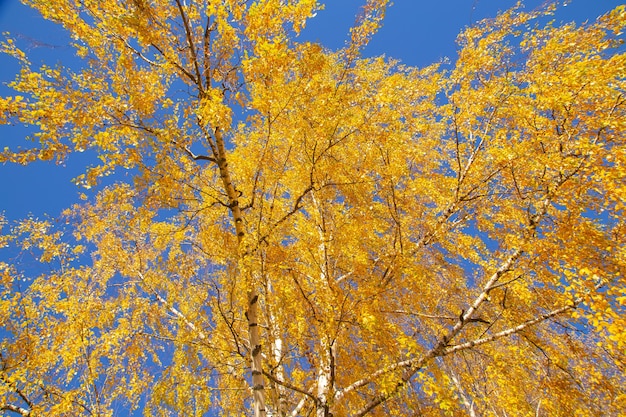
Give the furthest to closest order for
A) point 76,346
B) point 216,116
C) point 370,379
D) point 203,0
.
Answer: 1. point 76,346
2. point 203,0
3. point 370,379
4. point 216,116

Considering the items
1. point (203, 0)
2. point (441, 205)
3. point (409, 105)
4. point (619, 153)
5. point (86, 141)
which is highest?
point (203, 0)

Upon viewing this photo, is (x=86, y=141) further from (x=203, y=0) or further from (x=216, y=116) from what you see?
(x=203, y=0)

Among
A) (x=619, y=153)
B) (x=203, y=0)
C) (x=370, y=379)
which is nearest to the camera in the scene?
(x=619, y=153)

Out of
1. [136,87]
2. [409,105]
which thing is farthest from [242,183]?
[409,105]

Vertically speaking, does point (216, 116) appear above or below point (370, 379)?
above

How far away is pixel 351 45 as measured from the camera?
5.36m

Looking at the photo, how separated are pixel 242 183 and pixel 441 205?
145 inches

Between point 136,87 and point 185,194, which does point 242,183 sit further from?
point 136,87

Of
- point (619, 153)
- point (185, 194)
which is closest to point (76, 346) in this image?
point (185, 194)

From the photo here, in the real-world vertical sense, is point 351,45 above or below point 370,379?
above

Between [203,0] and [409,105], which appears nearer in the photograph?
[203,0]

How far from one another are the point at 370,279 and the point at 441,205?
1894mm

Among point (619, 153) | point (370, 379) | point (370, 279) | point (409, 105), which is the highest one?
point (409, 105)

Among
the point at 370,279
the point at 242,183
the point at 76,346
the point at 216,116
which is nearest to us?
the point at 216,116
